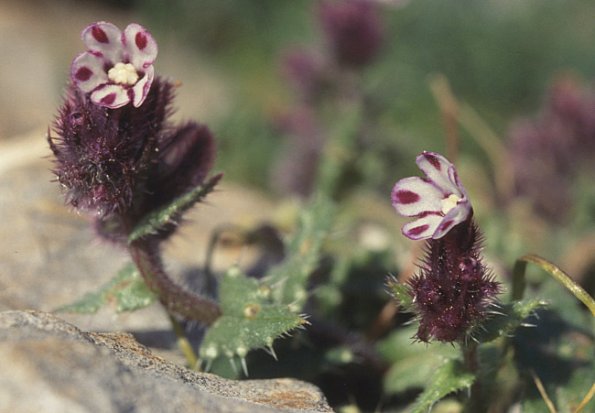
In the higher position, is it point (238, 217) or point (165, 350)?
point (238, 217)

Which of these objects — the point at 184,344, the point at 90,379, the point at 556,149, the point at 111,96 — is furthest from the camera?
the point at 556,149

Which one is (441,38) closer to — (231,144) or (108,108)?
(231,144)

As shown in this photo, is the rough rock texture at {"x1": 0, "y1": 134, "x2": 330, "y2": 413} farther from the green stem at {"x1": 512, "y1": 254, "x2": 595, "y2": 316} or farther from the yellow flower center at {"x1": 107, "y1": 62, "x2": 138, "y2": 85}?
the green stem at {"x1": 512, "y1": 254, "x2": 595, "y2": 316}

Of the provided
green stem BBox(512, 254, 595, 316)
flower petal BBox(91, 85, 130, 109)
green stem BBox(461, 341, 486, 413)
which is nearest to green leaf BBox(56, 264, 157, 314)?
flower petal BBox(91, 85, 130, 109)

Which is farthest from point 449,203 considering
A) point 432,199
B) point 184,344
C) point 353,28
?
point 353,28

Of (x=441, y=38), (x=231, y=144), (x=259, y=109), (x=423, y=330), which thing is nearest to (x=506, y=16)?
(x=441, y=38)

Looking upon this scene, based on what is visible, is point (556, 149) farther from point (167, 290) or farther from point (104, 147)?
point (104, 147)
